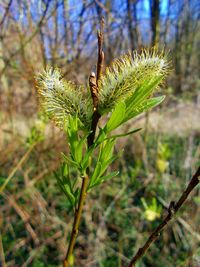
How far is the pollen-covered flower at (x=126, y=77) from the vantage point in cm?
70

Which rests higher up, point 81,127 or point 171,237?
point 81,127

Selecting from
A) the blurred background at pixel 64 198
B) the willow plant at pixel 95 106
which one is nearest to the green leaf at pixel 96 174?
the willow plant at pixel 95 106

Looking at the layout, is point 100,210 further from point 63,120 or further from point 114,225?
point 63,120

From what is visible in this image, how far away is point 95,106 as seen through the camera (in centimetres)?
68

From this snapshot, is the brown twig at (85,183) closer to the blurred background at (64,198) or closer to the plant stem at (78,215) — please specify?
the plant stem at (78,215)

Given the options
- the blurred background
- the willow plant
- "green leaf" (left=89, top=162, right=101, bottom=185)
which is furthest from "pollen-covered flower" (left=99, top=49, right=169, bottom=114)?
the blurred background

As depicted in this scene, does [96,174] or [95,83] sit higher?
[95,83]

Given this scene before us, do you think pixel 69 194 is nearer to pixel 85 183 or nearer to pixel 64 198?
pixel 85 183

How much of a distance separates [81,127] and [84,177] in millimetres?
104

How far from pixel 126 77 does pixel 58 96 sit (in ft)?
0.53

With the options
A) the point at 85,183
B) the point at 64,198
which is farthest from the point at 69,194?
the point at 64,198

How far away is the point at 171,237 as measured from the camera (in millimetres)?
3467

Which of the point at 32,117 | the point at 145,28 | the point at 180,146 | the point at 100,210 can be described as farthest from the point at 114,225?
the point at 145,28

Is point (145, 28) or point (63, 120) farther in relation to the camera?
point (145, 28)
